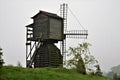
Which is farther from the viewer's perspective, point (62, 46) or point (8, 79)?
point (62, 46)

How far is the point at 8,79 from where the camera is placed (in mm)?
21188

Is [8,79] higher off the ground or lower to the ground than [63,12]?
lower

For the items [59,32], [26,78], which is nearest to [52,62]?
[59,32]

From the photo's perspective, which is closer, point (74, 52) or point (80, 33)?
point (74, 52)

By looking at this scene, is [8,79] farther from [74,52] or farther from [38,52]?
[38,52]

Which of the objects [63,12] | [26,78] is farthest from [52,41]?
[26,78]

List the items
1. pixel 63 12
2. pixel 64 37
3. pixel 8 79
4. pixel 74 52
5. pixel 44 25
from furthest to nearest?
pixel 63 12
pixel 64 37
pixel 44 25
pixel 74 52
pixel 8 79

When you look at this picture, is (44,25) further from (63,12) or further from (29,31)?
(63,12)

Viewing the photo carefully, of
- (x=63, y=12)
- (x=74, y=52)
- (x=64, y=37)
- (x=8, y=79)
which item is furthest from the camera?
(x=63, y=12)

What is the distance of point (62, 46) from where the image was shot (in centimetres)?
4438

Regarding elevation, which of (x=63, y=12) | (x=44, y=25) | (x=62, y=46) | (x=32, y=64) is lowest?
(x=32, y=64)

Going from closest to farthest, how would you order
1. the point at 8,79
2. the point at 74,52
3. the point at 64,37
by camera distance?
the point at 8,79 < the point at 74,52 < the point at 64,37

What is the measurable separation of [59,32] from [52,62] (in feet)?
16.8

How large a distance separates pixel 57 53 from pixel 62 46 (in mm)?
2285
